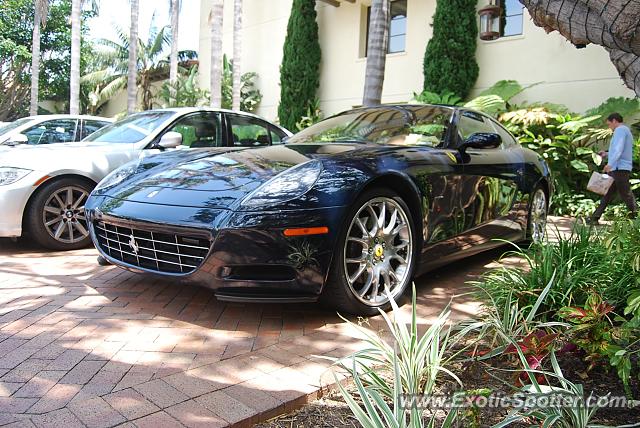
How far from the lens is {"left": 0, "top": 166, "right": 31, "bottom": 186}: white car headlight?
460 cm

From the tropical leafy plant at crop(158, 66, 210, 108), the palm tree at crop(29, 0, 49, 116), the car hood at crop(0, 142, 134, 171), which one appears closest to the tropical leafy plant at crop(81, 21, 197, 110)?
the palm tree at crop(29, 0, 49, 116)

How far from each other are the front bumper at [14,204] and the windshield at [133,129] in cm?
108

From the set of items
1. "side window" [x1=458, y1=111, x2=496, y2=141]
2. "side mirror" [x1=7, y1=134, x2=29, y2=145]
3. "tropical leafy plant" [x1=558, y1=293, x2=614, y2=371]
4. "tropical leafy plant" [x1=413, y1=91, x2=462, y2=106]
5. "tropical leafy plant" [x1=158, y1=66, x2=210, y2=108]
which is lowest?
"tropical leafy plant" [x1=558, y1=293, x2=614, y2=371]

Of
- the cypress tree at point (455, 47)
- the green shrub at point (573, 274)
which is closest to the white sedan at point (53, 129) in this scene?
the green shrub at point (573, 274)

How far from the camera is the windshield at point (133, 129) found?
545 centimetres

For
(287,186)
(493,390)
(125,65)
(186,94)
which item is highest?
(125,65)

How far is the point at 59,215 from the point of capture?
4828mm

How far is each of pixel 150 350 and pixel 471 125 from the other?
10.4 feet

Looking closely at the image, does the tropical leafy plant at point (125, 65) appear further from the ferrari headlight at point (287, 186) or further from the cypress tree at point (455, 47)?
the ferrari headlight at point (287, 186)

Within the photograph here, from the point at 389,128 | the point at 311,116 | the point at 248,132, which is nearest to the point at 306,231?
the point at 389,128

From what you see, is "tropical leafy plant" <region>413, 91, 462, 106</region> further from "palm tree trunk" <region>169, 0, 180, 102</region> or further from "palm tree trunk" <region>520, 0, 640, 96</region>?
"palm tree trunk" <region>169, 0, 180, 102</region>

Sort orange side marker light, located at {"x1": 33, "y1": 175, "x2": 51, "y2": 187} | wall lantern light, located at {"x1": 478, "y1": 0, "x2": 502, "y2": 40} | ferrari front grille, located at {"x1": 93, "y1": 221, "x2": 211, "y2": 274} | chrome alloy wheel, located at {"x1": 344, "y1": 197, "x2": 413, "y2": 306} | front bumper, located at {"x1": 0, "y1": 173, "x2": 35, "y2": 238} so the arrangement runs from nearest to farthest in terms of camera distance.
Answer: ferrari front grille, located at {"x1": 93, "y1": 221, "x2": 211, "y2": 274}
chrome alloy wheel, located at {"x1": 344, "y1": 197, "x2": 413, "y2": 306}
front bumper, located at {"x1": 0, "y1": 173, "x2": 35, "y2": 238}
orange side marker light, located at {"x1": 33, "y1": 175, "x2": 51, "y2": 187}
wall lantern light, located at {"x1": 478, "y1": 0, "x2": 502, "y2": 40}

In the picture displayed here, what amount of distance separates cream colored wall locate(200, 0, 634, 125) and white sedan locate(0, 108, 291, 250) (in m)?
7.39

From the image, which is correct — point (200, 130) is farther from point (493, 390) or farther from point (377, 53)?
point (493, 390)
